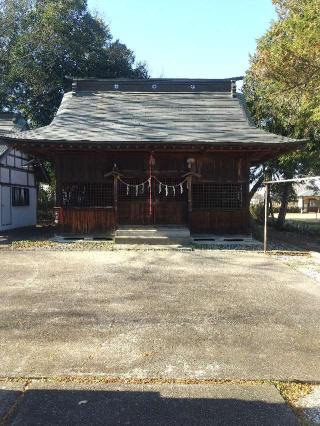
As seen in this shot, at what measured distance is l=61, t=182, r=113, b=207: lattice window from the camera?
15.4 metres

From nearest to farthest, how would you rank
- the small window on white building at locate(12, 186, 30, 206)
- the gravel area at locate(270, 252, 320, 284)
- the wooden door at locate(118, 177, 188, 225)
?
the gravel area at locate(270, 252, 320, 284)
the wooden door at locate(118, 177, 188, 225)
the small window on white building at locate(12, 186, 30, 206)

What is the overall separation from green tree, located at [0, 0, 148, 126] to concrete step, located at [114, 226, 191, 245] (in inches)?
609

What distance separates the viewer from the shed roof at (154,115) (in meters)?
14.6

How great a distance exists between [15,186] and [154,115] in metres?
8.51

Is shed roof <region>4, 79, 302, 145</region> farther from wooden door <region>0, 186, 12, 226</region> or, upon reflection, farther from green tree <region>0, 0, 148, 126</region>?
green tree <region>0, 0, 148, 126</region>

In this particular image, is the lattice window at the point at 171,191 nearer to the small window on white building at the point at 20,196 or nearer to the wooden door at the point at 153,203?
the wooden door at the point at 153,203

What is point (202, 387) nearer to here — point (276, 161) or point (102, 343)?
point (102, 343)

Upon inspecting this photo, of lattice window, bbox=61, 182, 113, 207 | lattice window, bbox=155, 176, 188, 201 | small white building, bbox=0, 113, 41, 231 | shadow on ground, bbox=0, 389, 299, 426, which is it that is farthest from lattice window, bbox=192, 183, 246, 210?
shadow on ground, bbox=0, 389, 299, 426

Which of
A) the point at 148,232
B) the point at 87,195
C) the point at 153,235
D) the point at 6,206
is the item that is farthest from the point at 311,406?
the point at 6,206

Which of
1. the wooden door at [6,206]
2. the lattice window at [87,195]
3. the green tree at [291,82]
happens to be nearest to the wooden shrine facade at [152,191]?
the lattice window at [87,195]

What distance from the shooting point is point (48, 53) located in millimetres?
26219

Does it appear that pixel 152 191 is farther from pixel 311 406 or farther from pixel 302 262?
pixel 311 406

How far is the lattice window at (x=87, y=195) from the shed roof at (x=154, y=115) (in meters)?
1.96

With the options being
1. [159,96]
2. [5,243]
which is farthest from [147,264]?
[159,96]
